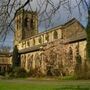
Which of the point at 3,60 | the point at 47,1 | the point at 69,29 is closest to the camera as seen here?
the point at 47,1

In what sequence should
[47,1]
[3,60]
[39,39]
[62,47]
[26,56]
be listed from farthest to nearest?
[3,60] → [39,39] → [26,56] → [62,47] → [47,1]

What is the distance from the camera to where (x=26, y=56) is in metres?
79.2

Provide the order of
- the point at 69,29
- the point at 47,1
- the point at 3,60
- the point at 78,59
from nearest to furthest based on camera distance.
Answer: the point at 47,1 → the point at 78,59 → the point at 69,29 → the point at 3,60

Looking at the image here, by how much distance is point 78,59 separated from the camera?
176 feet

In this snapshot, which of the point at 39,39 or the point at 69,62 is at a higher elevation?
the point at 39,39

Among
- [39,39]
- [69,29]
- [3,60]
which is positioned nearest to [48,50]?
[69,29]

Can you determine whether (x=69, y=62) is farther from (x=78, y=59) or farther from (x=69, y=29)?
(x=69, y=29)

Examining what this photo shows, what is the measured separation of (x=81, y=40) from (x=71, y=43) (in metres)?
3.16

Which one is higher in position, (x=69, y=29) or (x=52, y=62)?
(x=69, y=29)

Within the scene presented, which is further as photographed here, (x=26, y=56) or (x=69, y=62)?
(x=26, y=56)

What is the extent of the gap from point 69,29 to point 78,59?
20.4 metres

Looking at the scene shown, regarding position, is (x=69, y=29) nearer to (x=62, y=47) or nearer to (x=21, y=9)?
(x=62, y=47)

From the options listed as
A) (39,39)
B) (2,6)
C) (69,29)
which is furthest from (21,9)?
(39,39)

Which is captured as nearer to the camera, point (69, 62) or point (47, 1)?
point (47, 1)
